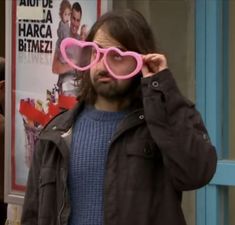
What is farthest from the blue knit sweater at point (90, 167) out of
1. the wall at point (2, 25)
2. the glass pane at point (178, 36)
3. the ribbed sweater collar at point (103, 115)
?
the wall at point (2, 25)

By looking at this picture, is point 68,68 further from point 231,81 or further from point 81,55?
point 81,55

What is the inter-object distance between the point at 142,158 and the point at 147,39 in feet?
1.37

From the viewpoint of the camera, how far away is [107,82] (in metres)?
2.16

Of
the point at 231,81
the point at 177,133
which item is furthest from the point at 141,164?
the point at 231,81

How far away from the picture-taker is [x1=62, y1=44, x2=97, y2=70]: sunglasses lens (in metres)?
2.28

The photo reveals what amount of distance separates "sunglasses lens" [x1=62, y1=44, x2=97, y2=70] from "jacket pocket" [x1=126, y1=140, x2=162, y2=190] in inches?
13.3

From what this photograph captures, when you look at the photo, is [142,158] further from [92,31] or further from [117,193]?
[92,31]

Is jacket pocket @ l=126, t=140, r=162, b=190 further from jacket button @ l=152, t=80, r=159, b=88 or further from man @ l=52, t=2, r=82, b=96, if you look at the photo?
man @ l=52, t=2, r=82, b=96

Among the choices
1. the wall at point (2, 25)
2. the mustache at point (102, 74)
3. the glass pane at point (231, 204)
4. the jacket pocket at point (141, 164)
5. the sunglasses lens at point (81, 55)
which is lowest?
the glass pane at point (231, 204)

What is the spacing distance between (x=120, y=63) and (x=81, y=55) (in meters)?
0.23

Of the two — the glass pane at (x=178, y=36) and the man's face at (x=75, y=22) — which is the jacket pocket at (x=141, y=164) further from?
the man's face at (x=75, y=22)

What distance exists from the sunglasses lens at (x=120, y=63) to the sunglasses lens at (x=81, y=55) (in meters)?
0.10

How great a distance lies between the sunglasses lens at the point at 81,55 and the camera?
2.28 m

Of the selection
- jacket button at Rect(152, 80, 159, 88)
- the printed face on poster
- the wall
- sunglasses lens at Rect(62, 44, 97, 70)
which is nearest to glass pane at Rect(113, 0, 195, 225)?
the printed face on poster
